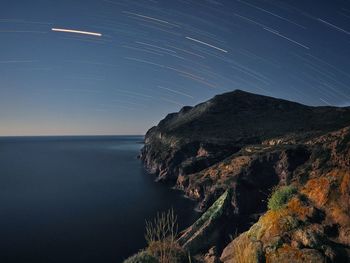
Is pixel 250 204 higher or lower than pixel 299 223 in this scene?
lower

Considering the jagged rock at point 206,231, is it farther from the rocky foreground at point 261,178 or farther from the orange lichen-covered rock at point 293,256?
the orange lichen-covered rock at point 293,256

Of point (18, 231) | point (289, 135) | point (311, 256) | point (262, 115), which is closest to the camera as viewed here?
point (311, 256)

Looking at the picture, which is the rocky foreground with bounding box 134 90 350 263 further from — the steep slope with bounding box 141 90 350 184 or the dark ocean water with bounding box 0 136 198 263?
the dark ocean water with bounding box 0 136 198 263

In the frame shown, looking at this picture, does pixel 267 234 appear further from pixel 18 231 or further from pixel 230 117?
pixel 230 117

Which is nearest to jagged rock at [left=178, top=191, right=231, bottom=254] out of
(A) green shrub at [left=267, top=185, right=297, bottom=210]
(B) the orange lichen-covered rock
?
(A) green shrub at [left=267, top=185, right=297, bottom=210]

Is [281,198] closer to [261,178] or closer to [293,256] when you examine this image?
[293,256]

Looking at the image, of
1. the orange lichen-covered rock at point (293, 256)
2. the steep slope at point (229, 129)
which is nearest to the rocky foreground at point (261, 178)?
the orange lichen-covered rock at point (293, 256)

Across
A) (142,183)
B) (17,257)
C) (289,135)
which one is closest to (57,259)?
(17,257)

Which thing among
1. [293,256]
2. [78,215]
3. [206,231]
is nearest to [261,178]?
[206,231]
